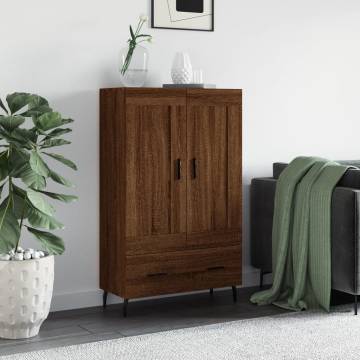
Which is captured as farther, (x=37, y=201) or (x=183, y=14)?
(x=183, y=14)

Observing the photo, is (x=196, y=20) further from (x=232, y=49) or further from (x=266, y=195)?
(x=266, y=195)

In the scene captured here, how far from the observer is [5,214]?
4062 millimetres

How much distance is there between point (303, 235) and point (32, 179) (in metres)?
1.65

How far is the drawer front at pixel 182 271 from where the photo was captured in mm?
4582

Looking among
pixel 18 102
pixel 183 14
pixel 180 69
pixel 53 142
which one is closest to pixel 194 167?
pixel 180 69

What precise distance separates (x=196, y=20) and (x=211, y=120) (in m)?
0.73

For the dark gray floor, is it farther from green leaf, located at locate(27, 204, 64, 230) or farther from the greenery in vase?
the greenery in vase

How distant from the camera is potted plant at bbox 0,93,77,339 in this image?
4.04 metres

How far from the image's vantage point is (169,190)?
4.64 m

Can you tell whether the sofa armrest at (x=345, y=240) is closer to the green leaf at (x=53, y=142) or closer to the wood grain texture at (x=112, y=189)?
the wood grain texture at (x=112, y=189)

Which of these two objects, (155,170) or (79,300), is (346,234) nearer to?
(155,170)

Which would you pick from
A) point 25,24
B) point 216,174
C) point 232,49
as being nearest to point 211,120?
point 216,174

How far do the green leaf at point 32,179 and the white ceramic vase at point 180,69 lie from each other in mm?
1122

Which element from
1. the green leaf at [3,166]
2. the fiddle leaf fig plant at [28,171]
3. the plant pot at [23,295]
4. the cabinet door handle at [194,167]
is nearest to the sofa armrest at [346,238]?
the cabinet door handle at [194,167]
